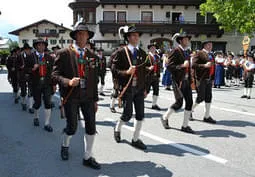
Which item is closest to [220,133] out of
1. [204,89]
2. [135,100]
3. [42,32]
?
[204,89]

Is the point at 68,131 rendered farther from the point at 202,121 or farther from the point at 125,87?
the point at 202,121

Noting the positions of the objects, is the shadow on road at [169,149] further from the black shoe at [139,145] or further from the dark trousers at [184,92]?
the dark trousers at [184,92]

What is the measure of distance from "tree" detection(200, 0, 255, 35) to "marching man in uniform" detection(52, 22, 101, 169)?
18588 millimetres

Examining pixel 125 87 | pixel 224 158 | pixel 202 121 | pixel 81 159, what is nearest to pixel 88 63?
pixel 125 87

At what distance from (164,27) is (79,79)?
105 ft

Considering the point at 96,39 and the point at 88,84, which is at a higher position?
the point at 96,39

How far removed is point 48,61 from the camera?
7.40m

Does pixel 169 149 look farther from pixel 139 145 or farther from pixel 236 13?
pixel 236 13

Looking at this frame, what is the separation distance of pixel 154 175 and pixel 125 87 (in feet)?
5.90

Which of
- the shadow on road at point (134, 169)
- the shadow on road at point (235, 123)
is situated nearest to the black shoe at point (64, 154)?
the shadow on road at point (134, 169)

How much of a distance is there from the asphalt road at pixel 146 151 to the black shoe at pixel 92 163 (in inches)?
3.4

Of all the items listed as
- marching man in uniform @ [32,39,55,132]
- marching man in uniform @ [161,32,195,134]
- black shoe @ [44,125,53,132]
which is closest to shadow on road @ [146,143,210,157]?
marching man in uniform @ [161,32,195,134]

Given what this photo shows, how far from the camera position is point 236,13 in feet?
71.3

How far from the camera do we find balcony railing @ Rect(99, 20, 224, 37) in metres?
34.6
